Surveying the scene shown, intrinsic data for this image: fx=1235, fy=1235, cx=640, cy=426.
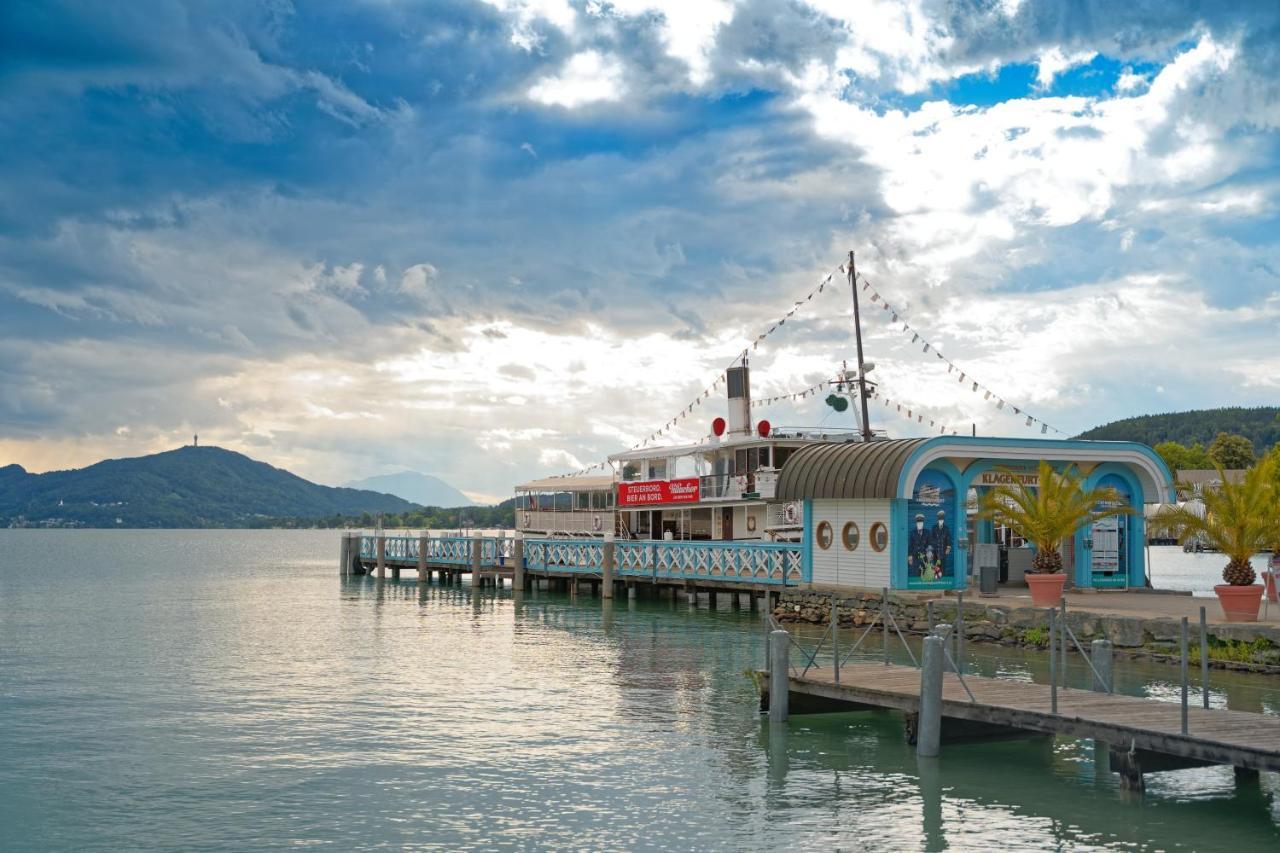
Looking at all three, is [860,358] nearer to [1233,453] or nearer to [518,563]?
[518,563]

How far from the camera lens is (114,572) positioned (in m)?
82.5

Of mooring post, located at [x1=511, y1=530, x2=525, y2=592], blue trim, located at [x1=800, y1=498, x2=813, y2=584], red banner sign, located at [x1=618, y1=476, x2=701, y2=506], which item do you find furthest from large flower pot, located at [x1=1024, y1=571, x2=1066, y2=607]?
mooring post, located at [x1=511, y1=530, x2=525, y2=592]

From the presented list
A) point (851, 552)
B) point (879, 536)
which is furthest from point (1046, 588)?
point (851, 552)

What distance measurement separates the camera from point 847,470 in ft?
108

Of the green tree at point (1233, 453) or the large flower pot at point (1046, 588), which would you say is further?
the green tree at point (1233, 453)

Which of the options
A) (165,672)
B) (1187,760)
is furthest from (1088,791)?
(165,672)

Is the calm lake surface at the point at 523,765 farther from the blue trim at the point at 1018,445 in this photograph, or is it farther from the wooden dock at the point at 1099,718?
the blue trim at the point at 1018,445

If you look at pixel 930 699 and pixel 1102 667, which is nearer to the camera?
pixel 930 699

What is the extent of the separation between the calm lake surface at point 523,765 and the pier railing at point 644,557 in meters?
6.26

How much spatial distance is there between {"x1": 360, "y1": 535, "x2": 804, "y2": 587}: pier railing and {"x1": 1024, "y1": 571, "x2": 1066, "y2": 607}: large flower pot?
27.6ft

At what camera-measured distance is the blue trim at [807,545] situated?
3494cm

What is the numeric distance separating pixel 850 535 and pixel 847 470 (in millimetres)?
1946

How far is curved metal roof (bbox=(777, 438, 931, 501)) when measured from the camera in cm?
3167

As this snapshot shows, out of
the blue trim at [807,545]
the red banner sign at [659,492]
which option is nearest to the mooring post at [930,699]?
the blue trim at [807,545]
